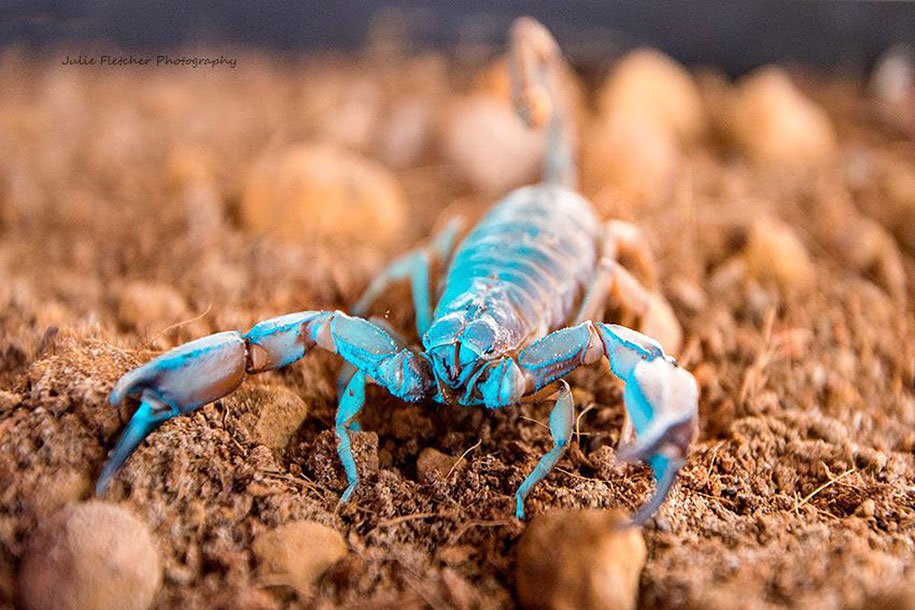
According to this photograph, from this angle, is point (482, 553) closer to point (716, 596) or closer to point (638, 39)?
point (716, 596)

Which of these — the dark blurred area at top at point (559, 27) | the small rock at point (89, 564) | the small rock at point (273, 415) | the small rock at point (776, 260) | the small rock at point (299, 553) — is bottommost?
the small rock at point (776, 260)

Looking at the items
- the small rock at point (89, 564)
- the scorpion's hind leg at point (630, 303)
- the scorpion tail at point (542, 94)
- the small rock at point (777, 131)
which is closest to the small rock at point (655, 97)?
the small rock at point (777, 131)

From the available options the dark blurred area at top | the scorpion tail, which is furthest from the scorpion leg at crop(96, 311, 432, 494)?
the dark blurred area at top

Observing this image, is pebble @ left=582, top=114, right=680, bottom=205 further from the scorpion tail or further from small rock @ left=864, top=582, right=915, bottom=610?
small rock @ left=864, top=582, right=915, bottom=610

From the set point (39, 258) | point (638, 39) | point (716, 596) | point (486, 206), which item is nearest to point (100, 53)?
point (39, 258)

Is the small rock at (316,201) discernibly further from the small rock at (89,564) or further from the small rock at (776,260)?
the small rock at (89,564)

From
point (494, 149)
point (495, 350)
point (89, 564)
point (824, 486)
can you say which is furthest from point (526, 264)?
point (494, 149)

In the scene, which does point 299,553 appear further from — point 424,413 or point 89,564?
point 424,413
